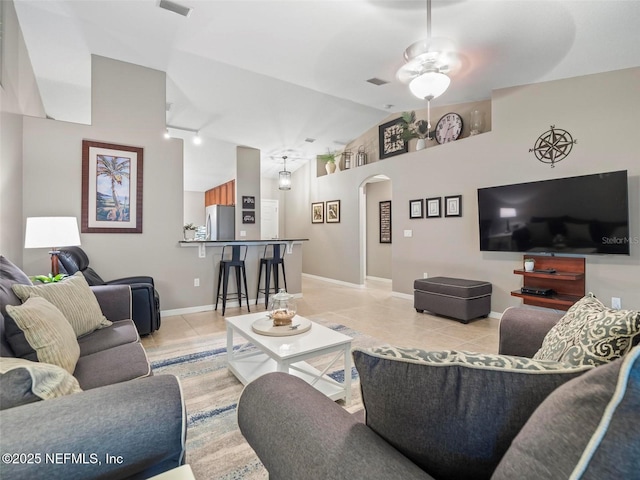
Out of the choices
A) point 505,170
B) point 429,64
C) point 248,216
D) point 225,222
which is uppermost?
point 429,64

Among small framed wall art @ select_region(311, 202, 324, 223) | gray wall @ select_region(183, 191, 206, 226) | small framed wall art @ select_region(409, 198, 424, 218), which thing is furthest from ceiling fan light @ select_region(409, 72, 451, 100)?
gray wall @ select_region(183, 191, 206, 226)

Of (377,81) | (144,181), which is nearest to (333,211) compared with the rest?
(377,81)

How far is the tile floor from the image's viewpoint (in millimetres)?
3291

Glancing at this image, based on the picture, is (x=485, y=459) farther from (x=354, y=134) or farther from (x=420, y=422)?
(x=354, y=134)

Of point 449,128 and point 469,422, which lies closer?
point 469,422

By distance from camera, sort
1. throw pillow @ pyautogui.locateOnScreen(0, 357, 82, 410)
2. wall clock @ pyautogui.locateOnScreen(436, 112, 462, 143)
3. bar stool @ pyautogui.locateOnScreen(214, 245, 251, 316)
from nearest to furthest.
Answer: throw pillow @ pyautogui.locateOnScreen(0, 357, 82, 410) < bar stool @ pyautogui.locateOnScreen(214, 245, 251, 316) < wall clock @ pyautogui.locateOnScreen(436, 112, 462, 143)

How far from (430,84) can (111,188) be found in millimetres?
3791

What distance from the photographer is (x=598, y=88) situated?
3.35 meters

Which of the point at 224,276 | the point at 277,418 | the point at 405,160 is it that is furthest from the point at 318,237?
the point at 277,418

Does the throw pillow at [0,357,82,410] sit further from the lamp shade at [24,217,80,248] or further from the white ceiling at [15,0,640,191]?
the white ceiling at [15,0,640,191]

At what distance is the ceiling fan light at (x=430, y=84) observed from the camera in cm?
292

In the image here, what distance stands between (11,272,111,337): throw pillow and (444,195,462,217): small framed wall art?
14.4 feet

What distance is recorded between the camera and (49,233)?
267 centimetres

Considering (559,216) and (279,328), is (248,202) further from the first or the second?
(559,216)
